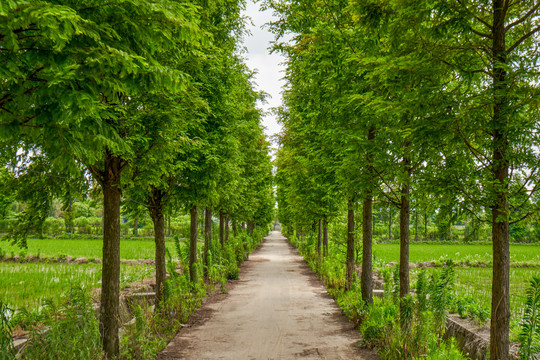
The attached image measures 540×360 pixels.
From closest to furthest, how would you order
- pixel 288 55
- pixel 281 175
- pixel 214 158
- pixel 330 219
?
pixel 214 158, pixel 288 55, pixel 330 219, pixel 281 175

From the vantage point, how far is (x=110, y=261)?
627 cm

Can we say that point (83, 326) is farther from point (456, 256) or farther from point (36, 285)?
point (456, 256)

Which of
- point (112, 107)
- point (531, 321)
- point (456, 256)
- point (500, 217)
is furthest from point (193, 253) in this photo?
point (456, 256)

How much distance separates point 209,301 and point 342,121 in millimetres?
7254

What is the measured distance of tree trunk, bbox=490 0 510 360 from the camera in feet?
14.2

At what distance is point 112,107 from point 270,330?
638cm

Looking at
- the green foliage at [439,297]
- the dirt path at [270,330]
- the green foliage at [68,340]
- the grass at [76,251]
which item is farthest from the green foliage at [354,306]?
the grass at [76,251]

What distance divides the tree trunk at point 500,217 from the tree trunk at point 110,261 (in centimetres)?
558

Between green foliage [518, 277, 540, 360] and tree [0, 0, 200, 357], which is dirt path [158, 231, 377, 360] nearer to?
green foliage [518, 277, 540, 360]

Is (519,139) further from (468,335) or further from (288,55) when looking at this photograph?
(288,55)

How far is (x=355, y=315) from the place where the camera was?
9.20 m

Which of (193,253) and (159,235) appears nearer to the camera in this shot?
(159,235)

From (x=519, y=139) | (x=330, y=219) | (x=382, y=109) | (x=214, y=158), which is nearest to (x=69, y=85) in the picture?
(x=382, y=109)

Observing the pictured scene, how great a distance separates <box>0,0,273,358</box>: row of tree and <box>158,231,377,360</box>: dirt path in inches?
68.2
